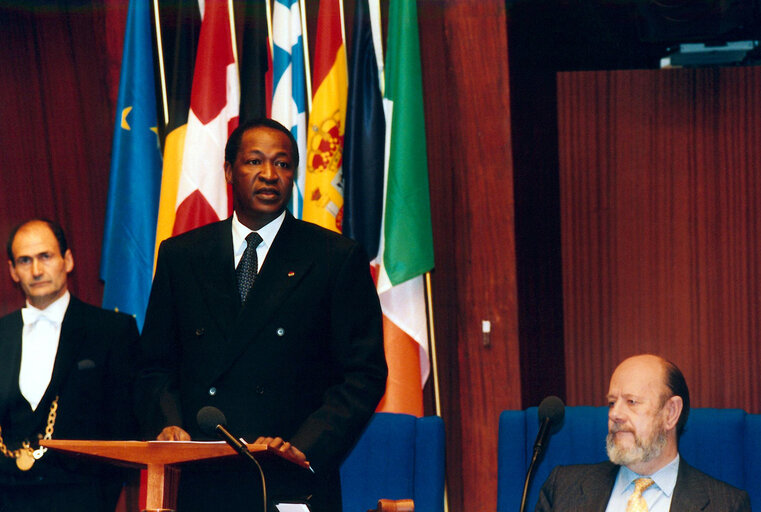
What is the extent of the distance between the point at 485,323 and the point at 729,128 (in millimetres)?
1364

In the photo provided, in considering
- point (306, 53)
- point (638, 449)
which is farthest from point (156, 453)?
point (306, 53)

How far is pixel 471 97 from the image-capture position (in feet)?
14.7

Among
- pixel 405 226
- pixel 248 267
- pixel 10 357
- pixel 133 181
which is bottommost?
pixel 10 357

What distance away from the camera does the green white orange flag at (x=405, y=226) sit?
4371mm

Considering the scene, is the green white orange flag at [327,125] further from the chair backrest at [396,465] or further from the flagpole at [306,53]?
the chair backrest at [396,465]

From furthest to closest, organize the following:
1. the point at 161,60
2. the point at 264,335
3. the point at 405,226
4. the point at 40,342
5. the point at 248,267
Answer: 1. the point at 161,60
2. the point at 405,226
3. the point at 40,342
4. the point at 248,267
5. the point at 264,335

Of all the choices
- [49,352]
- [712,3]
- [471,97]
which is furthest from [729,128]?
[49,352]

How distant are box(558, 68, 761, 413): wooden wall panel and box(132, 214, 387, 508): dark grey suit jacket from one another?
77.7 inches

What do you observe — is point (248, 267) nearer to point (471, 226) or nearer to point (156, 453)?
point (156, 453)

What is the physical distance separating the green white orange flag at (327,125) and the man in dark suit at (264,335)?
1.26 metres

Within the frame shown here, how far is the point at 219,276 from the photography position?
310 centimetres

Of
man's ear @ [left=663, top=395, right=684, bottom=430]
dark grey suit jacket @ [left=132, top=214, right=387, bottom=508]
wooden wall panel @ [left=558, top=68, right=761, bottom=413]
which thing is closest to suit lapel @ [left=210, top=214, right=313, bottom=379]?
dark grey suit jacket @ [left=132, top=214, right=387, bottom=508]

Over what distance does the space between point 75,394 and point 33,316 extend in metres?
0.35

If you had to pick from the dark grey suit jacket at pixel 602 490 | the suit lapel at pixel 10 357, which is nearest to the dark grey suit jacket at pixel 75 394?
the suit lapel at pixel 10 357
